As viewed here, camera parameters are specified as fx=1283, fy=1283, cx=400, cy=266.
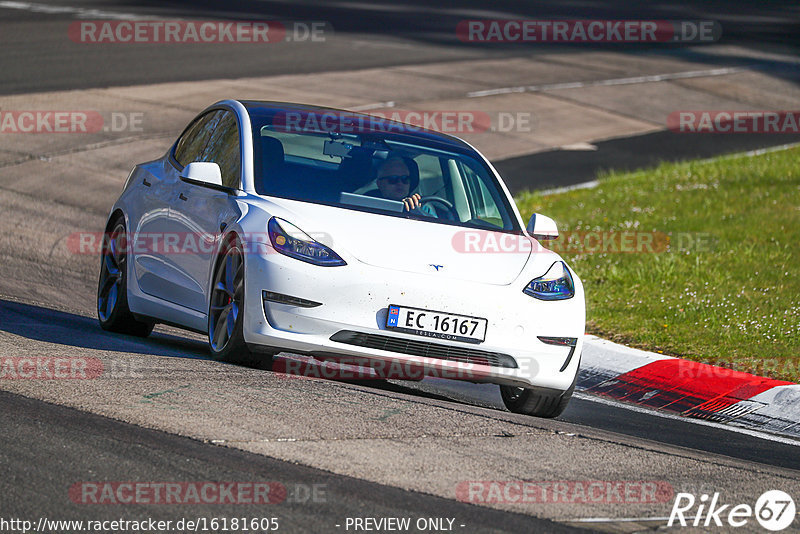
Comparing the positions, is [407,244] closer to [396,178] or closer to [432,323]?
[432,323]

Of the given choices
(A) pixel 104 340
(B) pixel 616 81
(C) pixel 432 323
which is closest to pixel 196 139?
(A) pixel 104 340

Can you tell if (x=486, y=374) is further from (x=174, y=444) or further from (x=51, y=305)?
(x=51, y=305)

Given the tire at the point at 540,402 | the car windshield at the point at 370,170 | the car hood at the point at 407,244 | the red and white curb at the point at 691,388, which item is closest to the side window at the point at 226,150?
the car windshield at the point at 370,170

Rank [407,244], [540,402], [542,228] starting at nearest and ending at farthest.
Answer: [407,244] < [540,402] < [542,228]

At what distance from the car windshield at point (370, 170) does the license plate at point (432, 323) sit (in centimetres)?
88

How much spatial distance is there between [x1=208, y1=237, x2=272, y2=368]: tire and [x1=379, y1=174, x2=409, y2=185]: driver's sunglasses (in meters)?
1.18

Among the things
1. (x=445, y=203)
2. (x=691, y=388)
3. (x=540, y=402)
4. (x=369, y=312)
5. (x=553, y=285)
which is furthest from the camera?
(x=691, y=388)

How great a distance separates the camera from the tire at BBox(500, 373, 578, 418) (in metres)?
7.56

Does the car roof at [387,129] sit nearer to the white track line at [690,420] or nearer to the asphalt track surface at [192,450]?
the asphalt track surface at [192,450]

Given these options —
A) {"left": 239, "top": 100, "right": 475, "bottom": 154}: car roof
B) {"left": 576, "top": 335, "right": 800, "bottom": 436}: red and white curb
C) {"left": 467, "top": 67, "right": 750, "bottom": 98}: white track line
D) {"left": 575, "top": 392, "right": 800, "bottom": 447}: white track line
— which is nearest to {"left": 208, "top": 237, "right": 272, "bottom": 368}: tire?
{"left": 239, "top": 100, "right": 475, "bottom": 154}: car roof

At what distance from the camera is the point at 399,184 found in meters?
8.05

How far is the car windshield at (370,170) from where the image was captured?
25.6ft

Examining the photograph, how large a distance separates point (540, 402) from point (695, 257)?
18.3ft

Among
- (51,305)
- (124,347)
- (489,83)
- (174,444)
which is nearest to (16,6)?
(489,83)
